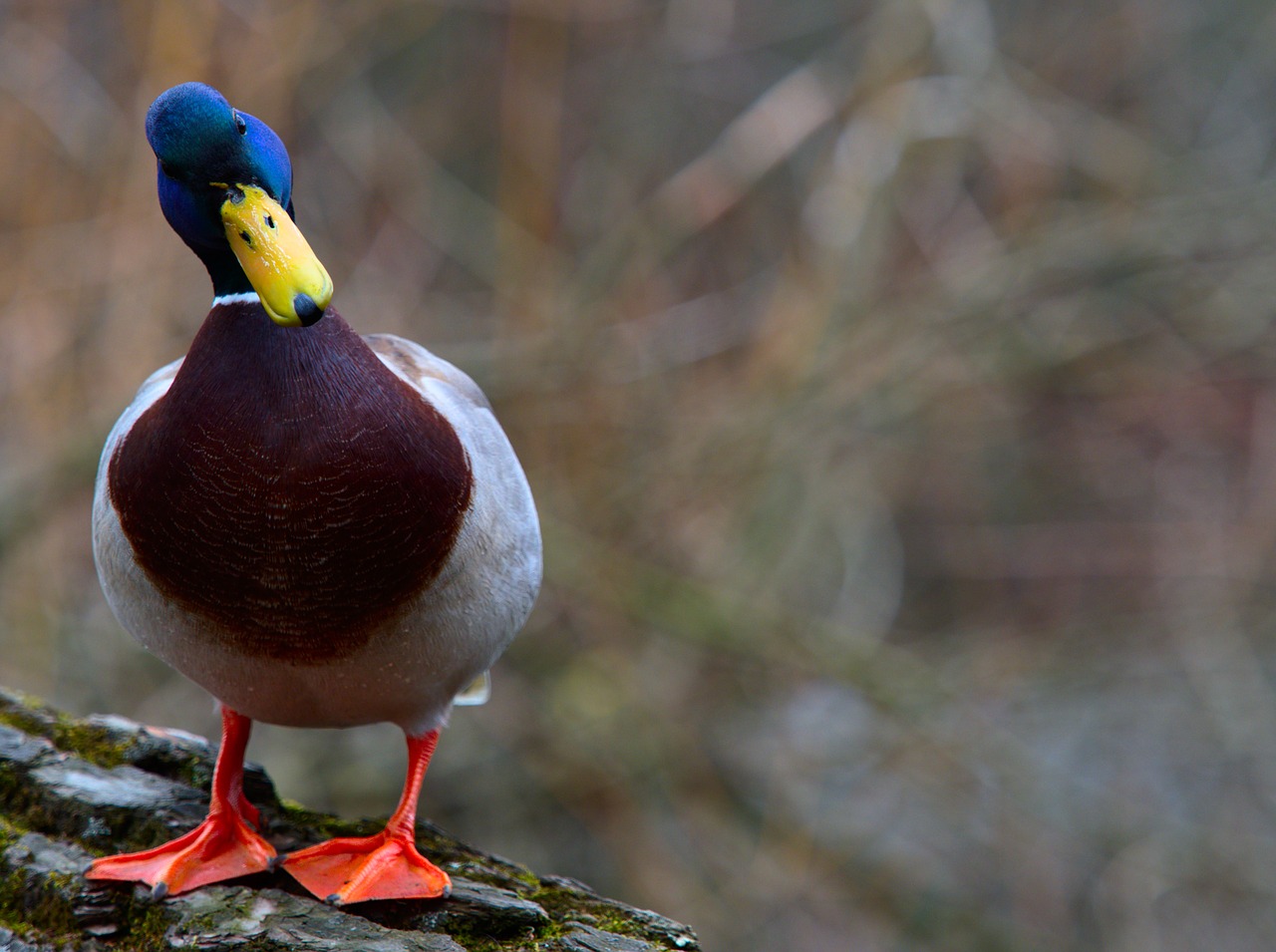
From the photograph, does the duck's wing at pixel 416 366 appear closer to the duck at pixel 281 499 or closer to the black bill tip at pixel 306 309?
the duck at pixel 281 499

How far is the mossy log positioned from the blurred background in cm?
230

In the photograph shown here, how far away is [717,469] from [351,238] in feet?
6.05

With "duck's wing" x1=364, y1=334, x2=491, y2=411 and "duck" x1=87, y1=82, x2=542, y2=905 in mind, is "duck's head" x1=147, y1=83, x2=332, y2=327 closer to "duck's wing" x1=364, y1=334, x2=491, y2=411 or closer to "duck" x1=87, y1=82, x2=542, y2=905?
"duck" x1=87, y1=82, x2=542, y2=905

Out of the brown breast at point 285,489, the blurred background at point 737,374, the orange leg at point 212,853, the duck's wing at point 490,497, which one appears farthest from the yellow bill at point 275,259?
the blurred background at point 737,374

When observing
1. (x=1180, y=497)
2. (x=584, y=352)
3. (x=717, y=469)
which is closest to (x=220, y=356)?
(x=584, y=352)

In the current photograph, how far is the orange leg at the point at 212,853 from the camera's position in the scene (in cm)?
240

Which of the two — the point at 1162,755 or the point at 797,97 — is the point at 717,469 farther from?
the point at 1162,755

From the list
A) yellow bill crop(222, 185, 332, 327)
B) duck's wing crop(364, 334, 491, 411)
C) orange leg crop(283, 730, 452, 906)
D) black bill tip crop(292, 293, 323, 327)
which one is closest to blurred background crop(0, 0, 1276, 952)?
duck's wing crop(364, 334, 491, 411)

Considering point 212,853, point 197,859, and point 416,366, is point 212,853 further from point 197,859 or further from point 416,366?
point 416,366

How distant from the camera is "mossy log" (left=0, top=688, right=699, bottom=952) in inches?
89.7

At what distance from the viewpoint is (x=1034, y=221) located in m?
5.45

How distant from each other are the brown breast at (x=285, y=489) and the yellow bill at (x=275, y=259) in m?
0.18

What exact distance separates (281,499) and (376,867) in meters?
0.79

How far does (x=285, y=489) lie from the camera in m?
2.01
